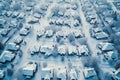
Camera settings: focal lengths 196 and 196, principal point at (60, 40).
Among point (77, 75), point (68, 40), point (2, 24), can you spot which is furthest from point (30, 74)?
point (2, 24)

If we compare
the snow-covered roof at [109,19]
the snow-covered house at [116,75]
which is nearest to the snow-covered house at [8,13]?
the snow-covered roof at [109,19]

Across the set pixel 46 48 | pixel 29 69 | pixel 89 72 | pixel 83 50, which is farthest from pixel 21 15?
pixel 89 72

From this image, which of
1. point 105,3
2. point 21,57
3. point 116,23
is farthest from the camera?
point 105,3

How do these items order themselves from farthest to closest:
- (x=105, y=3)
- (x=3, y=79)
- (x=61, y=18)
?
(x=105, y=3) < (x=61, y=18) < (x=3, y=79)

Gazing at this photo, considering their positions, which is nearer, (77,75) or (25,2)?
(77,75)

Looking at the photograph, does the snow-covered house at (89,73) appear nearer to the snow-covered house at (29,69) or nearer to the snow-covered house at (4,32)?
the snow-covered house at (29,69)

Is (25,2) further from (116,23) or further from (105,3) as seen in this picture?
(116,23)
